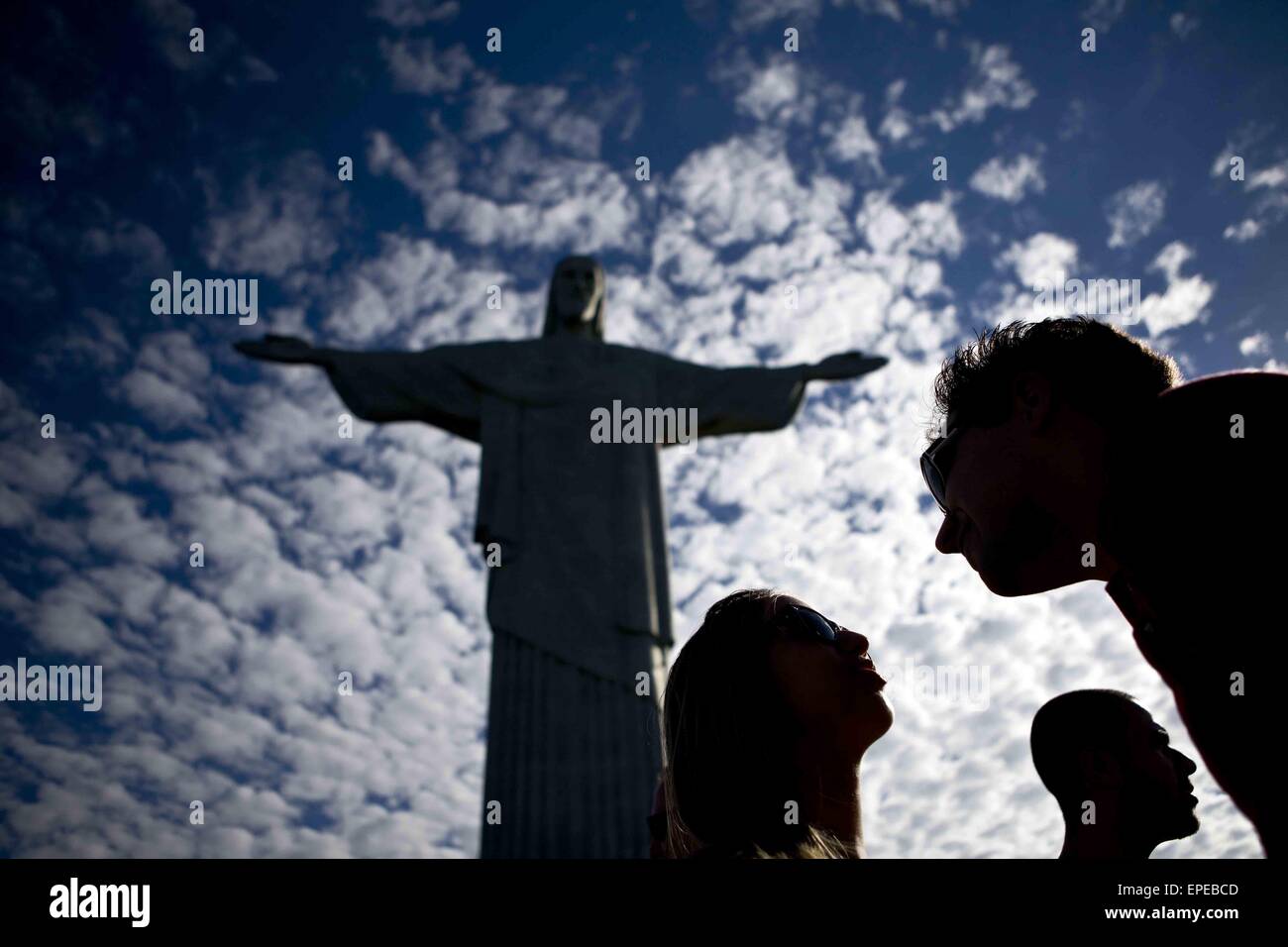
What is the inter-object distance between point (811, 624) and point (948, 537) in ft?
1.14

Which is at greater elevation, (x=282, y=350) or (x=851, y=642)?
(x=282, y=350)

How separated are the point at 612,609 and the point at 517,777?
1498 millimetres

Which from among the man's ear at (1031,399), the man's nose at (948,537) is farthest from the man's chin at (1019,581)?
the man's ear at (1031,399)

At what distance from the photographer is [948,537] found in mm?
2068

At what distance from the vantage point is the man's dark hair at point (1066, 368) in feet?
6.24

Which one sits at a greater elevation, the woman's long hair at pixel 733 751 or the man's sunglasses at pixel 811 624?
the man's sunglasses at pixel 811 624

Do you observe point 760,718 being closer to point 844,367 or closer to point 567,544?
point 567,544

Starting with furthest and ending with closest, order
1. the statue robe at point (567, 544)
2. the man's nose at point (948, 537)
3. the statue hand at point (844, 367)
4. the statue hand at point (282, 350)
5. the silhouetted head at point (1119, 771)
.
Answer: the statue hand at point (844, 367), the statue hand at point (282, 350), the statue robe at point (567, 544), the silhouetted head at point (1119, 771), the man's nose at point (948, 537)

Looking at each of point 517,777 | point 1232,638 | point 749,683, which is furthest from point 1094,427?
point 517,777

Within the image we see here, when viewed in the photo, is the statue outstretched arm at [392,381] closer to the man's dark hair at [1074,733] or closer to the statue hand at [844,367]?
the statue hand at [844,367]

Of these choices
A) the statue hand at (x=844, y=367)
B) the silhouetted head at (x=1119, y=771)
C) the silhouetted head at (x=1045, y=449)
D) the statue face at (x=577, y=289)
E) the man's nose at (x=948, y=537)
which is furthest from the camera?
the statue face at (x=577, y=289)

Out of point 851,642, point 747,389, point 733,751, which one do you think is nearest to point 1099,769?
point 851,642

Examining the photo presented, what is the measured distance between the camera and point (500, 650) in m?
7.69

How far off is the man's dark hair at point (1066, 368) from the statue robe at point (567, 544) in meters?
4.68
